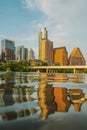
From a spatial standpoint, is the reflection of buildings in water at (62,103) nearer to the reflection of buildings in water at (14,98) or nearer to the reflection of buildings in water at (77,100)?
the reflection of buildings in water at (77,100)

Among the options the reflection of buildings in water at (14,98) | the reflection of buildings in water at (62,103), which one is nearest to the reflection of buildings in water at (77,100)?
the reflection of buildings in water at (62,103)

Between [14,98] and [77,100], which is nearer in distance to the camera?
[77,100]

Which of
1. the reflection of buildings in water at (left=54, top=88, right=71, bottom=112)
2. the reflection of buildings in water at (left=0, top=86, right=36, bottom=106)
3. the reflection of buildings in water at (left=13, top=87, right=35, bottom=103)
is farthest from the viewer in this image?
the reflection of buildings in water at (left=13, top=87, right=35, bottom=103)

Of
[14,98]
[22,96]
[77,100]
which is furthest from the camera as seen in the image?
[22,96]

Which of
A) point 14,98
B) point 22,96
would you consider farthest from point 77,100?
point 22,96

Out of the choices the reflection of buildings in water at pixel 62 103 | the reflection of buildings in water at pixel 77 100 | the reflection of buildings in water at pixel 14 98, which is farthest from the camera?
the reflection of buildings in water at pixel 14 98

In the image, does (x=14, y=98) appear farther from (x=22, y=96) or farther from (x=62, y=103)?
(x=62, y=103)

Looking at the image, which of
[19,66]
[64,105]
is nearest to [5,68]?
[19,66]

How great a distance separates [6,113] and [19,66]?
569 feet

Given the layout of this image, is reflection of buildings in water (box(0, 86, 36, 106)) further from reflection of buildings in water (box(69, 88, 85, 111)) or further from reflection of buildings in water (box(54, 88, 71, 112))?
reflection of buildings in water (box(69, 88, 85, 111))

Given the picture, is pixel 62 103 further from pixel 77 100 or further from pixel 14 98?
pixel 14 98

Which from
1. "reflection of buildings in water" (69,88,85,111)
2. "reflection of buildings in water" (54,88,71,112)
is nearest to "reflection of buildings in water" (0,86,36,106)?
"reflection of buildings in water" (54,88,71,112)

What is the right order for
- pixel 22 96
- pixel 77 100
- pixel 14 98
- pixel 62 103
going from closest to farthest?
pixel 62 103
pixel 77 100
pixel 14 98
pixel 22 96

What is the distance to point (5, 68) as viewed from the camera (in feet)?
569
